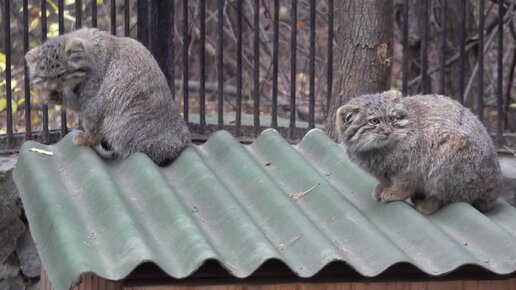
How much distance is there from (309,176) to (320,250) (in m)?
1.21

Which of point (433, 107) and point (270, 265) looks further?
point (433, 107)

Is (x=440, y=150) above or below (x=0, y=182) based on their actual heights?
above

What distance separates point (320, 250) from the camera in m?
4.52

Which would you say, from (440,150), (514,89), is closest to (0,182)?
(440,150)

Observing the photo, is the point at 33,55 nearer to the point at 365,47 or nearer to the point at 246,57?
the point at 365,47

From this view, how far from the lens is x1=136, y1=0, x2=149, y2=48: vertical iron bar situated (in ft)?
25.8

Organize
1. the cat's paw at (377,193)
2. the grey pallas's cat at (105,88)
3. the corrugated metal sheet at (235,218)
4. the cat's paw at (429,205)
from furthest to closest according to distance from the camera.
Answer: the grey pallas's cat at (105,88)
the cat's paw at (377,193)
the cat's paw at (429,205)
the corrugated metal sheet at (235,218)

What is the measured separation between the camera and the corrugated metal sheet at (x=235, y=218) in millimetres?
4445

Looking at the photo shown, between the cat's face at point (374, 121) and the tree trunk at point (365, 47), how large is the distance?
5.67ft

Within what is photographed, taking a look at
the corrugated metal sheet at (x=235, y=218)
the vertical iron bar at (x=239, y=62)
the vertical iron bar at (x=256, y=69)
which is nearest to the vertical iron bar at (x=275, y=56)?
the vertical iron bar at (x=256, y=69)

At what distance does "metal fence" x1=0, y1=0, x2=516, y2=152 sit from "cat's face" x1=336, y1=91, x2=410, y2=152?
2.21 meters

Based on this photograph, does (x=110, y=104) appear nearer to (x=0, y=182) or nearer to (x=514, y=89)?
(x=0, y=182)

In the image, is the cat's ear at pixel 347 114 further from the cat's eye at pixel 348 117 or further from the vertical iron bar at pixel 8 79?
the vertical iron bar at pixel 8 79

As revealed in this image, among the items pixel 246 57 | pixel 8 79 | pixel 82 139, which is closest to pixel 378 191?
pixel 82 139
